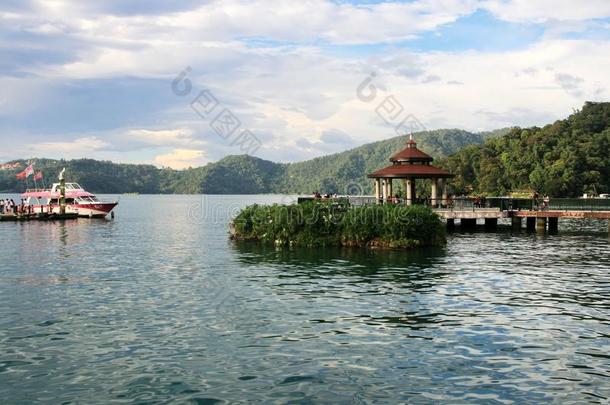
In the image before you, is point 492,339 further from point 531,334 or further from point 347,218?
point 347,218

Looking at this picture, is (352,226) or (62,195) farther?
(62,195)

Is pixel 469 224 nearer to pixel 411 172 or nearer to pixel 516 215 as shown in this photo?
pixel 516 215

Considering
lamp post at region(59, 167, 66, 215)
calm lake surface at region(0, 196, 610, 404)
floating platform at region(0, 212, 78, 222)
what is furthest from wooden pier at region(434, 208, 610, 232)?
lamp post at region(59, 167, 66, 215)

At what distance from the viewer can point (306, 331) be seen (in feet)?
61.6

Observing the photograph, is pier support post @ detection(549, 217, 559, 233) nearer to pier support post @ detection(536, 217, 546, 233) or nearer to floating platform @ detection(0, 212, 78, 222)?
pier support post @ detection(536, 217, 546, 233)

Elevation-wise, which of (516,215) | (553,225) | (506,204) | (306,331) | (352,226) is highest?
(506,204)

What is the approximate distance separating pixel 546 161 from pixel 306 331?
125m

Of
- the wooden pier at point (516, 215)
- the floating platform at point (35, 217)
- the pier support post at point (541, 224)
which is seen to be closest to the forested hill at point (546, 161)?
the wooden pier at point (516, 215)

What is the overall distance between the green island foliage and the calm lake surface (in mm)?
5764

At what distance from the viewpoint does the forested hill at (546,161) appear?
12200cm

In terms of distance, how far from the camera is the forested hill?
122 meters

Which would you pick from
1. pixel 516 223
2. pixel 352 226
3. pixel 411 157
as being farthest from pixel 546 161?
pixel 352 226

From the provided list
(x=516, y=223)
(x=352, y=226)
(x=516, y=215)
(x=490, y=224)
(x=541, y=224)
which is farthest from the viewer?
(x=516, y=223)

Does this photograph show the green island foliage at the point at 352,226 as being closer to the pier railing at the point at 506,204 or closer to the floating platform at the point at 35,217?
the pier railing at the point at 506,204
